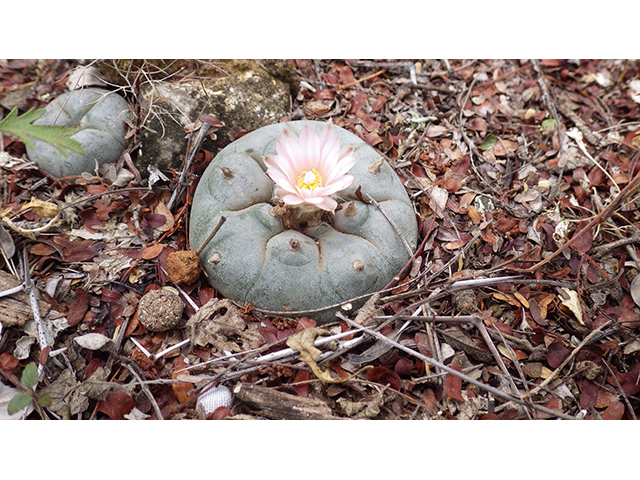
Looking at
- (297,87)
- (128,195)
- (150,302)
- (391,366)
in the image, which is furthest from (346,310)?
(297,87)

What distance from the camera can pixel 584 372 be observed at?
2064 mm

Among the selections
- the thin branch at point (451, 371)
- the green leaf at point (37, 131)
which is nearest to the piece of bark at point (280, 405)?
the thin branch at point (451, 371)

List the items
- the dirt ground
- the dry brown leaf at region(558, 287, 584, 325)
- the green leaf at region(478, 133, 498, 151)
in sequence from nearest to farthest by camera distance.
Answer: the dirt ground < the dry brown leaf at region(558, 287, 584, 325) < the green leaf at region(478, 133, 498, 151)

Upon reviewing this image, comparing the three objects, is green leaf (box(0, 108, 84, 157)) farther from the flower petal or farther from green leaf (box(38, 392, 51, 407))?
green leaf (box(38, 392, 51, 407))

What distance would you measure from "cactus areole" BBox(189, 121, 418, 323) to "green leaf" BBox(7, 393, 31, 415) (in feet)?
2.88

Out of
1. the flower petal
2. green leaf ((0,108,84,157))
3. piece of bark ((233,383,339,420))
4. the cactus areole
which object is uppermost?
green leaf ((0,108,84,157))

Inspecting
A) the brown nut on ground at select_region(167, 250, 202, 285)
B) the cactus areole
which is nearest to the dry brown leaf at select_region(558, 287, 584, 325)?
the cactus areole

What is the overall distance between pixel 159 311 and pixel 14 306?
697 mm

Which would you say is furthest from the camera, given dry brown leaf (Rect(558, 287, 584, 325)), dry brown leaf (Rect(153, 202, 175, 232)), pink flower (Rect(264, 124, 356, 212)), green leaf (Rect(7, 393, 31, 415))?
dry brown leaf (Rect(153, 202, 175, 232))

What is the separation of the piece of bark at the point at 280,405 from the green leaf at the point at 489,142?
2048 mm

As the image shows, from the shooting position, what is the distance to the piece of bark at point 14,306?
2035 mm

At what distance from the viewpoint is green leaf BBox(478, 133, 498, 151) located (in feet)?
9.78

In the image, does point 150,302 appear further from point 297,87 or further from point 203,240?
point 297,87

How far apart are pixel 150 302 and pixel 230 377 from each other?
545mm
